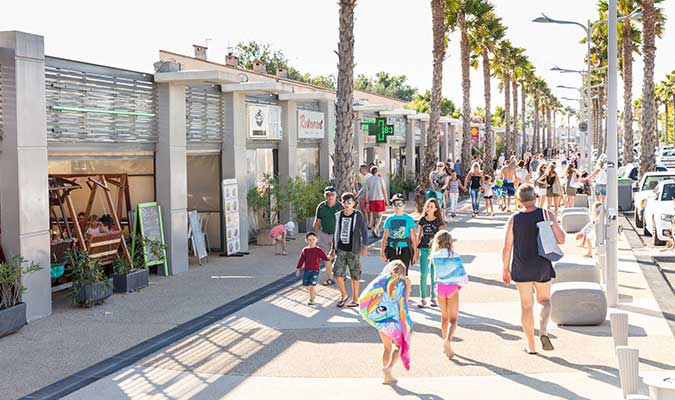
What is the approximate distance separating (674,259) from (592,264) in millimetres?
A: 4997

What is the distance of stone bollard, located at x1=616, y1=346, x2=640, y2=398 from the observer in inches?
268

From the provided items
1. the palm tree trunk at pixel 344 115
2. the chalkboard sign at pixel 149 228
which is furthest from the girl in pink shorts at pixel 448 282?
the palm tree trunk at pixel 344 115

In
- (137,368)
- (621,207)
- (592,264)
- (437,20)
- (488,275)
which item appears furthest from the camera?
(437,20)

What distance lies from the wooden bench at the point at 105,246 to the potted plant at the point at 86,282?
0.75 m

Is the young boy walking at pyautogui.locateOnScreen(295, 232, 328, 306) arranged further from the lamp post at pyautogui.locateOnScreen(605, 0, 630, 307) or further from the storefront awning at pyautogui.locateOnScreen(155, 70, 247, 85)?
the storefront awning at pyautogui.locateOnScreen(155, 70, 247, 85)

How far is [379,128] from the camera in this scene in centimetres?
3219

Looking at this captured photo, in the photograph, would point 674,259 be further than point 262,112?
No

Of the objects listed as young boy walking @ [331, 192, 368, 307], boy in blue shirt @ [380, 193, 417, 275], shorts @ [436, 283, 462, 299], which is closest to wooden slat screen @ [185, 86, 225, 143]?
young boy walking @ [331, 192, 368, 307]

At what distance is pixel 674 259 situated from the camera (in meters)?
17.3

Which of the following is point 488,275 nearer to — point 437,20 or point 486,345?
point 486,345

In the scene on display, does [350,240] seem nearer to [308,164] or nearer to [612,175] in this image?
[612,175]

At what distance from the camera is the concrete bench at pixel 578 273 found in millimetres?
13055

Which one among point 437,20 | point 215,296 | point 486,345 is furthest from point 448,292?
point 437,20

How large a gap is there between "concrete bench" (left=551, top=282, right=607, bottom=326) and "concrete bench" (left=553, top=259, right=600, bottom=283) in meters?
1.85
